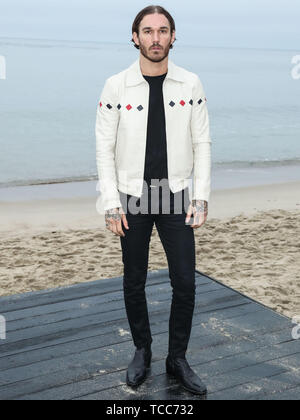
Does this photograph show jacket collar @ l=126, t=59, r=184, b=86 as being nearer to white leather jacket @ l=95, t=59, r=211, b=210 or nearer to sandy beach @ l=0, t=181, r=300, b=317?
white leather jacket @ l=95, t=59, r=211, b=210

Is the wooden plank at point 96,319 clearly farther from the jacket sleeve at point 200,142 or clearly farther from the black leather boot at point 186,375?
the jacket sleeve at point 200,142

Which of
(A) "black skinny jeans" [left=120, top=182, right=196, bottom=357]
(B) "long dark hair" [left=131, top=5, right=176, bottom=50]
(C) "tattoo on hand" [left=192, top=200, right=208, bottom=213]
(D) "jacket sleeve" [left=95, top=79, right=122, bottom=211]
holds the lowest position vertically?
(A) "black skinny jeans" [left=120, top=182, right=196, bottom=357]

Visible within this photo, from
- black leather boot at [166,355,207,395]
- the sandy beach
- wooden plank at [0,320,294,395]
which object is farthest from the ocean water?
black leather boot at [166,355,207,395]

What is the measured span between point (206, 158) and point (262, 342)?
1380mm

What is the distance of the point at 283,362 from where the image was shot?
10.6ft

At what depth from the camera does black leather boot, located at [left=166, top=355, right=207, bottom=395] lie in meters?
2.87

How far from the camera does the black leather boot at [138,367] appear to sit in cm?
294

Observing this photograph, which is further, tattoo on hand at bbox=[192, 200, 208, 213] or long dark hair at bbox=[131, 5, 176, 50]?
tattoo on hand at bbox=[192, 200, 208, 213]

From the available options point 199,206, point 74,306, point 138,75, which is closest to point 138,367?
point 199,206

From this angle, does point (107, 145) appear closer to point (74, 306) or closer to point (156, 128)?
point (156, 128)

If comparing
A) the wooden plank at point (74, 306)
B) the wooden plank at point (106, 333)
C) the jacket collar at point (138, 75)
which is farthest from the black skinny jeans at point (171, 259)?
the wooden plank at point (74, 306)

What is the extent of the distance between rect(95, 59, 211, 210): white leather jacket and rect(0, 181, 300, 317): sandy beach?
2792 millimetres

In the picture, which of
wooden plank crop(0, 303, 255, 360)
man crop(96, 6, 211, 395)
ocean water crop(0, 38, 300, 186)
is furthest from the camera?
ocean water crop(0, 38, 300, 186)

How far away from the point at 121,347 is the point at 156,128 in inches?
57.4
